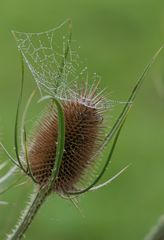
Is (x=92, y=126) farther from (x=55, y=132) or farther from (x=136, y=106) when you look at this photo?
(x=136, y=106)

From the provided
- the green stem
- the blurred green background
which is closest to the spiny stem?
the green stem

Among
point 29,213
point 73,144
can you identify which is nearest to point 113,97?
point 73,144

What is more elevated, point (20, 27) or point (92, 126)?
point (92, 126)

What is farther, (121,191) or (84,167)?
(121,191)

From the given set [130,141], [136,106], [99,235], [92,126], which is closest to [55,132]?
[92,126]

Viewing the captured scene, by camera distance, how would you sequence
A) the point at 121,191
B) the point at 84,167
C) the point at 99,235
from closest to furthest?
the point at 84,167 → the point at 99,235 → the point at 121,191

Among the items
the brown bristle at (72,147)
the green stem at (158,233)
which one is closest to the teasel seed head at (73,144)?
the brown bristle at (72,147)
